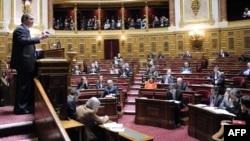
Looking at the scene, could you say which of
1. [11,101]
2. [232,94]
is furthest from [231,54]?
[11,101]

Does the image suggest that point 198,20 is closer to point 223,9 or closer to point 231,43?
point 223,9

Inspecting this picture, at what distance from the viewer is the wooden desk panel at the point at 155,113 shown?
234 inches

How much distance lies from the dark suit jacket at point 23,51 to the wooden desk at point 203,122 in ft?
10.3

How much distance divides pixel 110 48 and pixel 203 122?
1291 cm

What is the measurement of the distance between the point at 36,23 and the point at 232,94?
13.2 metres

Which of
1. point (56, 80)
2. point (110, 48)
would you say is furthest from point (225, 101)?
point (110, 48)

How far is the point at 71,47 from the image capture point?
54.6 ft

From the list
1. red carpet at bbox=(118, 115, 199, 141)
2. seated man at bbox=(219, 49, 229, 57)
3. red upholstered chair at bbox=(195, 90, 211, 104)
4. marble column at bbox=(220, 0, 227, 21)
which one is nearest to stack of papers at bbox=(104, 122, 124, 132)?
red carpet at bbox=(118, 115, 199, 141)

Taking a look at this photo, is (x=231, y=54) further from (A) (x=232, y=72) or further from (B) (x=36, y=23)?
(B) (x=36, y=23)

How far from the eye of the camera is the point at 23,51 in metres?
2.93

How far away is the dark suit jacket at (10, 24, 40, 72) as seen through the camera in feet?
9.51

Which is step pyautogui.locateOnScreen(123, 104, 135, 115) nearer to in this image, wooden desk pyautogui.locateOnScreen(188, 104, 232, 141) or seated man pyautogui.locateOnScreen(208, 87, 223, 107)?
wooden desk pyautogui.locateOnScreen(188, 104, 232, 141)

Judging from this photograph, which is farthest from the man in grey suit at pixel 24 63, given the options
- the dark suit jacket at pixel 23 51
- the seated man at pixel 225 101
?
the seated man at pixel 225 101

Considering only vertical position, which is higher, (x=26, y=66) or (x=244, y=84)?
(x=26, y=66)
